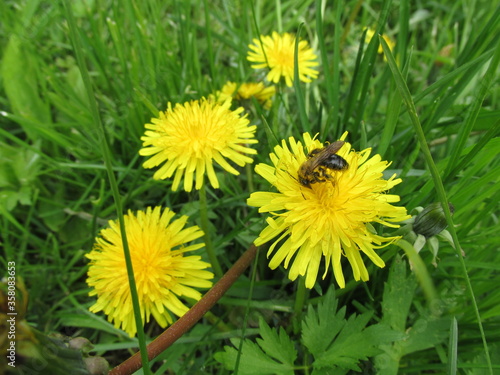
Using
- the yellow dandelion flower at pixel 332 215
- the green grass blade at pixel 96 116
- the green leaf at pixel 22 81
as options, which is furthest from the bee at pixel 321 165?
the green leaf at pixel 22 81

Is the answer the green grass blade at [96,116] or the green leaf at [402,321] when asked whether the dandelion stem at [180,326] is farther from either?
the green leaf at [402,321]

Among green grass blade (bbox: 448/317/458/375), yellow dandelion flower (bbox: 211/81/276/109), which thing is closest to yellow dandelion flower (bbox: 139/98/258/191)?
yellow dandelion flower (bbox: 211/81/276/109)

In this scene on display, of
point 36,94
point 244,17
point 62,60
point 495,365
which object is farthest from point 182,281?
point 62,60

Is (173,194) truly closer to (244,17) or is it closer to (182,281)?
(182,281)

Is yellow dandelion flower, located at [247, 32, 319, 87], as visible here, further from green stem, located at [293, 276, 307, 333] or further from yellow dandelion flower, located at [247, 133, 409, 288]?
green stem, located at [293, 276, 307, 333]

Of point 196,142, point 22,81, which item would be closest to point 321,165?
point 196,142

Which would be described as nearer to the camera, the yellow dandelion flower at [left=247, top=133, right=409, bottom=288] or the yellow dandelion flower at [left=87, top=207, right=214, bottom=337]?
the yellow dandelion flower at [left=247, top=133, right=409, bottom=288]
